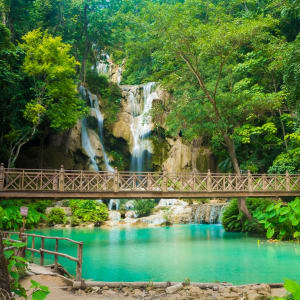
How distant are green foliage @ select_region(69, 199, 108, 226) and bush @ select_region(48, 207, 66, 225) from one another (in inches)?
25.3

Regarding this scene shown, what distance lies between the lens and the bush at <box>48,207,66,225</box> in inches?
834

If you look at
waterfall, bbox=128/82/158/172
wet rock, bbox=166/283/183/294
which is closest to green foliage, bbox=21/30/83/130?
waterfall, bbox=128/82/158/172

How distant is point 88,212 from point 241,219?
32.1ft

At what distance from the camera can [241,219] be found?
62.6 feet

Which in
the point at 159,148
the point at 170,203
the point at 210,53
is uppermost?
the point at 210,53

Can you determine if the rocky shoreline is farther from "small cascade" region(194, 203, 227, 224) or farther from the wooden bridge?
the wooden bridge

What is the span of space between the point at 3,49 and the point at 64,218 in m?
10.6

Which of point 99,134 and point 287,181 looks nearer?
point 287,181

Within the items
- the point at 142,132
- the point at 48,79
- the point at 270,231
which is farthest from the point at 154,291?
the point at 142,132

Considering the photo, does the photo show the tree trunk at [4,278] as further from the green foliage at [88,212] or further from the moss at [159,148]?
the moss at [159,148]

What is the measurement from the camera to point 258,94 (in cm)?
1916

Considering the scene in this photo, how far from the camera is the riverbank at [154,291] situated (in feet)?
20.6

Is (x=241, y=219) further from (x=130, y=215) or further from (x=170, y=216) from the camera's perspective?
(x=130, y=215)

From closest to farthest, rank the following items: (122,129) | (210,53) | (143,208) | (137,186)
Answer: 1. (137,186)
2. (210,53)
3. (143,208)
4. (122,129)
